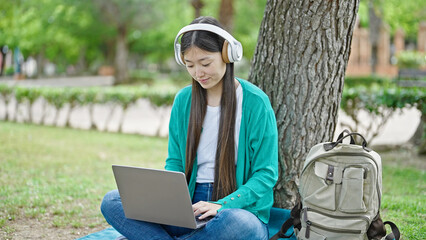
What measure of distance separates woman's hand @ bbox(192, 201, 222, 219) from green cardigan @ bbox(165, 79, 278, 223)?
0.14 ft

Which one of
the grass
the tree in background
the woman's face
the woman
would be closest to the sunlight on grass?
the grass

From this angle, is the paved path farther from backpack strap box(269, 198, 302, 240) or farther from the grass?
backpack strap box(269, 198, 302, 240)

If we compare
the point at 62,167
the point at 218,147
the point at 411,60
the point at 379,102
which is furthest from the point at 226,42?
the point at 411,60

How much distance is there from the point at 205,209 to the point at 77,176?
3907 millimetres

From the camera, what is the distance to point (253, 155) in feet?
9.75

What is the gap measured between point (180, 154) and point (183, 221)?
65 centimetres

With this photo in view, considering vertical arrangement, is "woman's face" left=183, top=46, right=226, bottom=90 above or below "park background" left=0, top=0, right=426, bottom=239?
above

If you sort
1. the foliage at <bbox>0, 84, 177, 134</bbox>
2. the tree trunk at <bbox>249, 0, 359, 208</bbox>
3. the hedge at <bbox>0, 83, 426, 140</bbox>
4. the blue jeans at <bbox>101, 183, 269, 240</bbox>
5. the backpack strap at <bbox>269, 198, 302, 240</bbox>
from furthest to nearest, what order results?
the foliage at <bbox>0, 84, 177, 134</bbox> → the hedge at <bbox>0, 83, 426, 140</bbox> → the tree trunk at <bbox>249, 0, 359, 208</bbox> → the backpack strap at <bbox>269, 198, 302, 240</bbox> → the blue jeans at <bbox>101, 183, 269, 240</bbox>

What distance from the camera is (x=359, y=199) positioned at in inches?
106

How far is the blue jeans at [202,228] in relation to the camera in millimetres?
2654

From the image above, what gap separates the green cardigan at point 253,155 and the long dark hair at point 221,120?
62 mm

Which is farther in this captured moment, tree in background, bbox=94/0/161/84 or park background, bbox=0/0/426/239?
tree in background, bbox=94/0/161/84

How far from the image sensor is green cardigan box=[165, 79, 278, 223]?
284cm

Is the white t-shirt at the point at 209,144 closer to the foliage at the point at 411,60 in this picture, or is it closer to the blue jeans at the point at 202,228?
the blue jeans at the point at 202,228
